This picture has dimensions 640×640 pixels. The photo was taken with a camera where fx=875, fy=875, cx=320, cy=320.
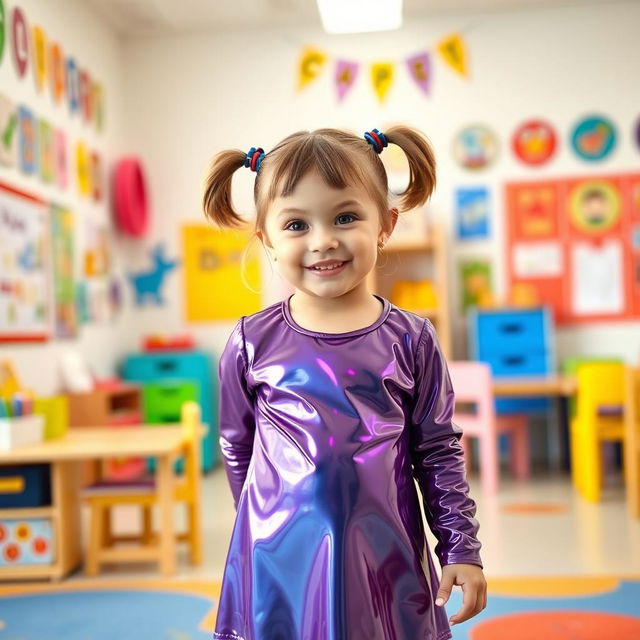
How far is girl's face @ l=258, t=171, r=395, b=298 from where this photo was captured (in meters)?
1.12

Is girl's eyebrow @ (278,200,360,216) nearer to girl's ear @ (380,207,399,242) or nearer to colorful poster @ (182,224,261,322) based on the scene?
girl's ear @ (380,207,399,242)

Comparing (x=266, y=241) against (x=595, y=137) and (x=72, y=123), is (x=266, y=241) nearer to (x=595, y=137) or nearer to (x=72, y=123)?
(x=72, y=123)

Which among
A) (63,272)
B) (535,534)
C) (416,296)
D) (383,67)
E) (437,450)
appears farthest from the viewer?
(383,67)

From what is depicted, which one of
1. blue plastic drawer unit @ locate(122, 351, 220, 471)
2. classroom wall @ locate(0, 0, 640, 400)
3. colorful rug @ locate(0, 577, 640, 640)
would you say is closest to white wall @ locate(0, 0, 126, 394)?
classroom wall @ locate(0, 0, 640, 400)

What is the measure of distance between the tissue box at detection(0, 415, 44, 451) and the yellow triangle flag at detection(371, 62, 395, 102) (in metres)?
3.50

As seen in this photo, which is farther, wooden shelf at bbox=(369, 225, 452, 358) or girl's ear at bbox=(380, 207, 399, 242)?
wooden shelf at bbox=(369, 225, 452, 358)

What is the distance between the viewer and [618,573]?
2924 millimetres

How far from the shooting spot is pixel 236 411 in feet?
4.09

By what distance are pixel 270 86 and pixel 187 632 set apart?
14.2 ft

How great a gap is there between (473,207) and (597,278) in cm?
93

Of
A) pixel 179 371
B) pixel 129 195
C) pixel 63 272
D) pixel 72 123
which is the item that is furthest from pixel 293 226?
pixel 129 195

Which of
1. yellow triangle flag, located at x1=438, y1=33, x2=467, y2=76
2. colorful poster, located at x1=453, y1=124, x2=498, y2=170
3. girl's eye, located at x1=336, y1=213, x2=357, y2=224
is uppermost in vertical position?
yellow triangle flag, located at x1=438, y1=33, x2=467, y2=76

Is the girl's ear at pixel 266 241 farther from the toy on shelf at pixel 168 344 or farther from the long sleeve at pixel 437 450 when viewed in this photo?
the toy on shelf at pixel 168 344

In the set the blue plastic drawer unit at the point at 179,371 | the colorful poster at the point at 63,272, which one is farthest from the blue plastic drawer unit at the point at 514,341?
the colorful poster at the point at 63,272
